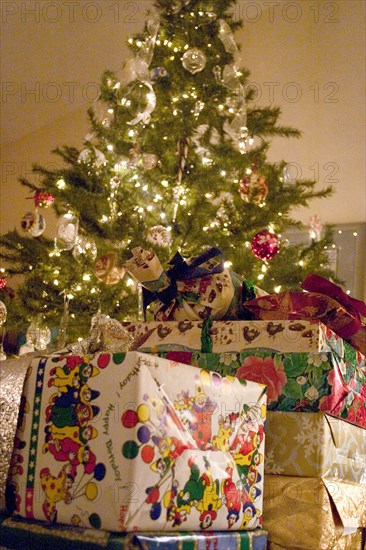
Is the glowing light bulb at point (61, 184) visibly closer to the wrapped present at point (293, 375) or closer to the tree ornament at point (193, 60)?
the tree ornament at point (193, 60)

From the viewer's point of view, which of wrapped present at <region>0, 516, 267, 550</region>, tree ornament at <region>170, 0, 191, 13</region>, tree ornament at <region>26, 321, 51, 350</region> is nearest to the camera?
wrapped present at <region>0, 516, 267, 550</region>

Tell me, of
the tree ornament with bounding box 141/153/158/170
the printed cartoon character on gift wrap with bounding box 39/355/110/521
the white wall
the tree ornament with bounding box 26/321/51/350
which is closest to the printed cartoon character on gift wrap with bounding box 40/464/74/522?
the printed cartoon character on gift wrap with bounding box 39/355/110/521

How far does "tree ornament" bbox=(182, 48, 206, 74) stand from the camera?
2793 millimetres

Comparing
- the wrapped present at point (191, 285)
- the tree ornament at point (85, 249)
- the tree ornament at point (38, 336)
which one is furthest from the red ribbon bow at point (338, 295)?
the tree ornament at point (85, 249)

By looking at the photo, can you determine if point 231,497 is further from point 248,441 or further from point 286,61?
point 286,61

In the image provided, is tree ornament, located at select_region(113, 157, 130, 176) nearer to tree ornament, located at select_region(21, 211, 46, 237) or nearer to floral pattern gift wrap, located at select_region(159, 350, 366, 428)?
tree ornament, located at select_region(21, 211, 46, 237)

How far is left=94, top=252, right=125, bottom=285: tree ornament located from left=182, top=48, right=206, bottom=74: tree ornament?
2.71 ft

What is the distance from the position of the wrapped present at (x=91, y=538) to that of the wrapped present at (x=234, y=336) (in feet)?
0.87

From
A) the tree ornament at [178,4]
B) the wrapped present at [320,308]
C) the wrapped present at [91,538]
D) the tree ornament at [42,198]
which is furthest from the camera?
the tree ornament at [42,198]

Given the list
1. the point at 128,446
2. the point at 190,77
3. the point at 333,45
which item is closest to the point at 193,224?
the point at 190,77

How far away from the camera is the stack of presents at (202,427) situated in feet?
2.10

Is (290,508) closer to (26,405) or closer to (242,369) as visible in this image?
(242,369)

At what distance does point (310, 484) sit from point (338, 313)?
25 centimetres

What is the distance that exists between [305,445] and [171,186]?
2.28 metres
